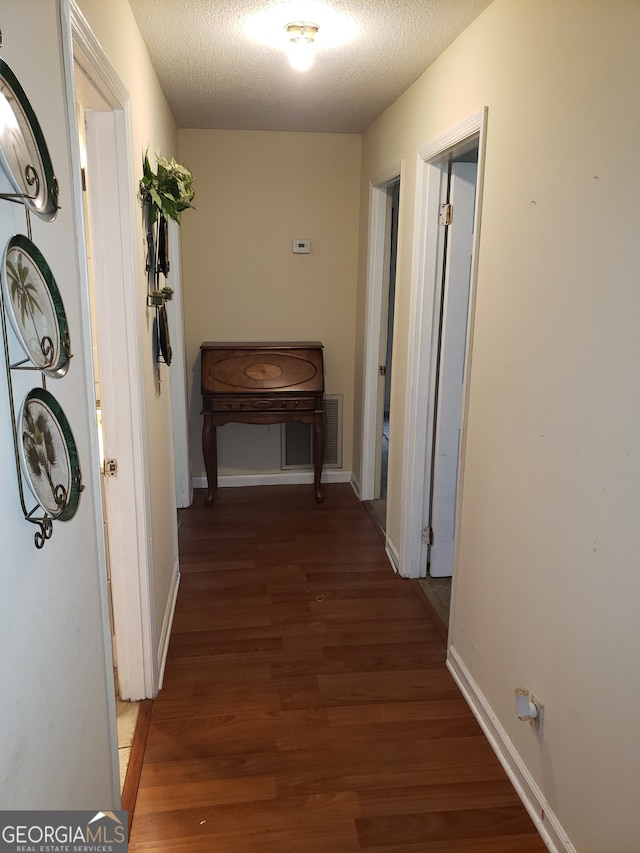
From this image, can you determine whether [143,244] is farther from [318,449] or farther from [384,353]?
[318,449]

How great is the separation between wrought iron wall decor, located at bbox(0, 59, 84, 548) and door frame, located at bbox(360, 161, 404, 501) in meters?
2.60

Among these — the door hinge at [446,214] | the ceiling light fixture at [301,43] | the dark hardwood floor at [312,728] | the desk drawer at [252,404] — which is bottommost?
the dark hardwood floor at [312,728]

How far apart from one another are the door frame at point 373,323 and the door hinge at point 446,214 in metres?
0.66

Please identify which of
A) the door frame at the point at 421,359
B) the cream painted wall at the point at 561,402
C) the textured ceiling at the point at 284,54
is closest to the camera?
the cream painted wall at the point at 561,402

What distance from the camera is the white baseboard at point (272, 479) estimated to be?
4387mm

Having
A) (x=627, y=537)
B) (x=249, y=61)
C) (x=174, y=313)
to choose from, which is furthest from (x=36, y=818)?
(x=174, y=313)

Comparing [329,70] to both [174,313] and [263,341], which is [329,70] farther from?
[263,341]

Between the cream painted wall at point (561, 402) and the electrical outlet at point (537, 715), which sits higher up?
the cream painted wall at point (561, 402)

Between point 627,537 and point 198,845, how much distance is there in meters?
1.37

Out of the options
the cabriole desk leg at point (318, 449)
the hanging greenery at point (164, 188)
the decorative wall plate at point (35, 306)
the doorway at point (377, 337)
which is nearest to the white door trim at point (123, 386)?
the hanging greenery at point (164, 188)

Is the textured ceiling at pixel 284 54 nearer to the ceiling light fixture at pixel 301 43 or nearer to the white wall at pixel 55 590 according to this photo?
the ceiling light fixture at pixel 301 43

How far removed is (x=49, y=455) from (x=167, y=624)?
181 cm

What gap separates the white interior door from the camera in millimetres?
2674

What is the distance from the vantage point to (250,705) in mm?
2213
